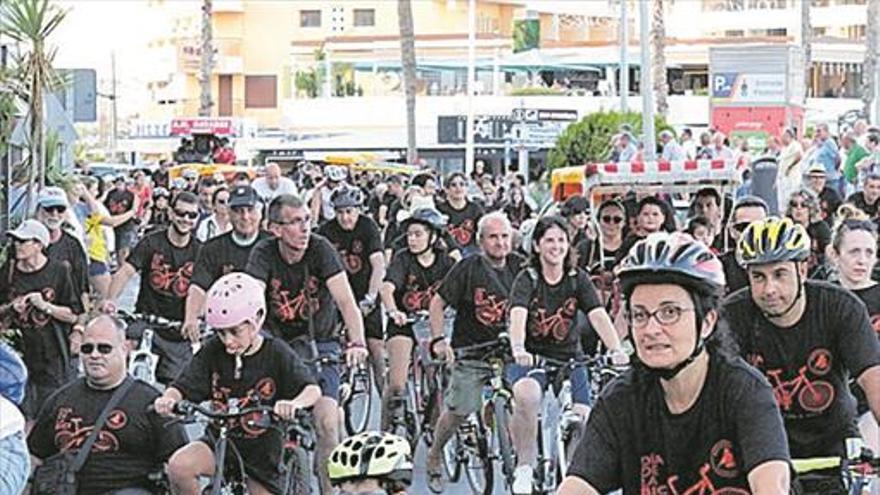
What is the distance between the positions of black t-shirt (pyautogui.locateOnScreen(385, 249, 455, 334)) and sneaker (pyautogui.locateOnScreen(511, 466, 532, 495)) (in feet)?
10.1

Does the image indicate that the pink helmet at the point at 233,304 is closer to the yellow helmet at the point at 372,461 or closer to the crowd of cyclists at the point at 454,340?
the crowd of cyclists at the point at 454,340

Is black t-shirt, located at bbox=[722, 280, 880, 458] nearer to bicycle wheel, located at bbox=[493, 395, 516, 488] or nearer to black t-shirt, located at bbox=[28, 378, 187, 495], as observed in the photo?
black t-shirt, located at bbox=[28, 378, 187, 495]

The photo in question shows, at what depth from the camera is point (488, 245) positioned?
41.7 feet

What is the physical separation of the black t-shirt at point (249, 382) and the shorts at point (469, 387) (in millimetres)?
3217

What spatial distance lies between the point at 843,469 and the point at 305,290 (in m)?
4.56

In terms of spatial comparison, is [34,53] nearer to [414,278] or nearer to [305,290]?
[414,278]

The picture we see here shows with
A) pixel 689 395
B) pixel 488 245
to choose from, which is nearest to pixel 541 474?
pixel 488 245

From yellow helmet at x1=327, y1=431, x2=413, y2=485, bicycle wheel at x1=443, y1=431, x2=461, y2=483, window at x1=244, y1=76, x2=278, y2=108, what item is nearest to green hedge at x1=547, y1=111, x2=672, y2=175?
bicycle wheel at x1=443, y1=431, x2=461, y2=483

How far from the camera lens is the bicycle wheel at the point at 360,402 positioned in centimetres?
1534

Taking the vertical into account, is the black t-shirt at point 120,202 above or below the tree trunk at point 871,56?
below

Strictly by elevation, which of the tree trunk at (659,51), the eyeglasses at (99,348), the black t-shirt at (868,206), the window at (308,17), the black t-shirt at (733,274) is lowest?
the eyeglasses at (99,348)

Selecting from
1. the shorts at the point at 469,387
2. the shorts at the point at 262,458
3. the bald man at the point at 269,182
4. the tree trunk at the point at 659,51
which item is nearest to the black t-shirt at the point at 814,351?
the shorts at the point at 262,458

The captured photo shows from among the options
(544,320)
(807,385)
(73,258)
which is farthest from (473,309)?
(807,385)

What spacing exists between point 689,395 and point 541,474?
6.08 m
